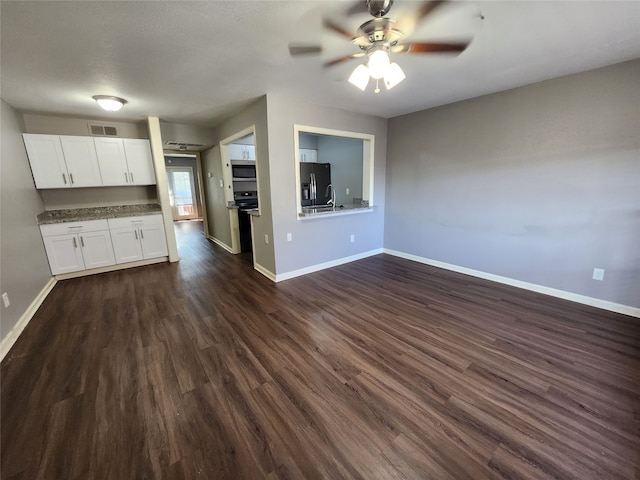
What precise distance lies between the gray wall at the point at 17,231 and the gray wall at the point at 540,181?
5098 mm

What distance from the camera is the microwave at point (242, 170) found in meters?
5.48

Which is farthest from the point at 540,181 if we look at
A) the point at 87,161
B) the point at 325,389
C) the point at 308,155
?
the point at 87,161

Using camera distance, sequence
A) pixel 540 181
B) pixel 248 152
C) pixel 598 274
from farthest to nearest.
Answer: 1. pixel 248 152
2. pixel 540 181
3. pixel 598 274

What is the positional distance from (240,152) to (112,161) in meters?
2.23

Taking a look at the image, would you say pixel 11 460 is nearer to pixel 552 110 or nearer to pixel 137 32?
pixel 137 32

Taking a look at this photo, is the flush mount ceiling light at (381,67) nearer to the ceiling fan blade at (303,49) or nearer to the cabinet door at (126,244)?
the ceiling fan blade at (303,49)

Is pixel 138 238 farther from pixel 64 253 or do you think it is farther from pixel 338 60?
pixel 338 60

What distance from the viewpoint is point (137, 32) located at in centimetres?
178

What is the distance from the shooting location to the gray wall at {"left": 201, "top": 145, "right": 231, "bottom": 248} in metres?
5.31

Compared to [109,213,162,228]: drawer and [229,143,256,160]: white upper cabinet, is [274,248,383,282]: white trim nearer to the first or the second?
[109,213,162,228]: drawer

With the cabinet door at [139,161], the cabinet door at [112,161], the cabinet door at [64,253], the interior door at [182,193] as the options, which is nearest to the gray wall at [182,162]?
the interior door at [182,193]

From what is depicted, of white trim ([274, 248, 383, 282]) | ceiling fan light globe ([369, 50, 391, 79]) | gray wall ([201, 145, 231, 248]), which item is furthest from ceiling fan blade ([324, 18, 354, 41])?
gray wall ([201, 145, 231, 248])

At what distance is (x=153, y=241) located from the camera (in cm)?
455

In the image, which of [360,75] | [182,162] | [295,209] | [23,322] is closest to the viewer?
[360,75]
